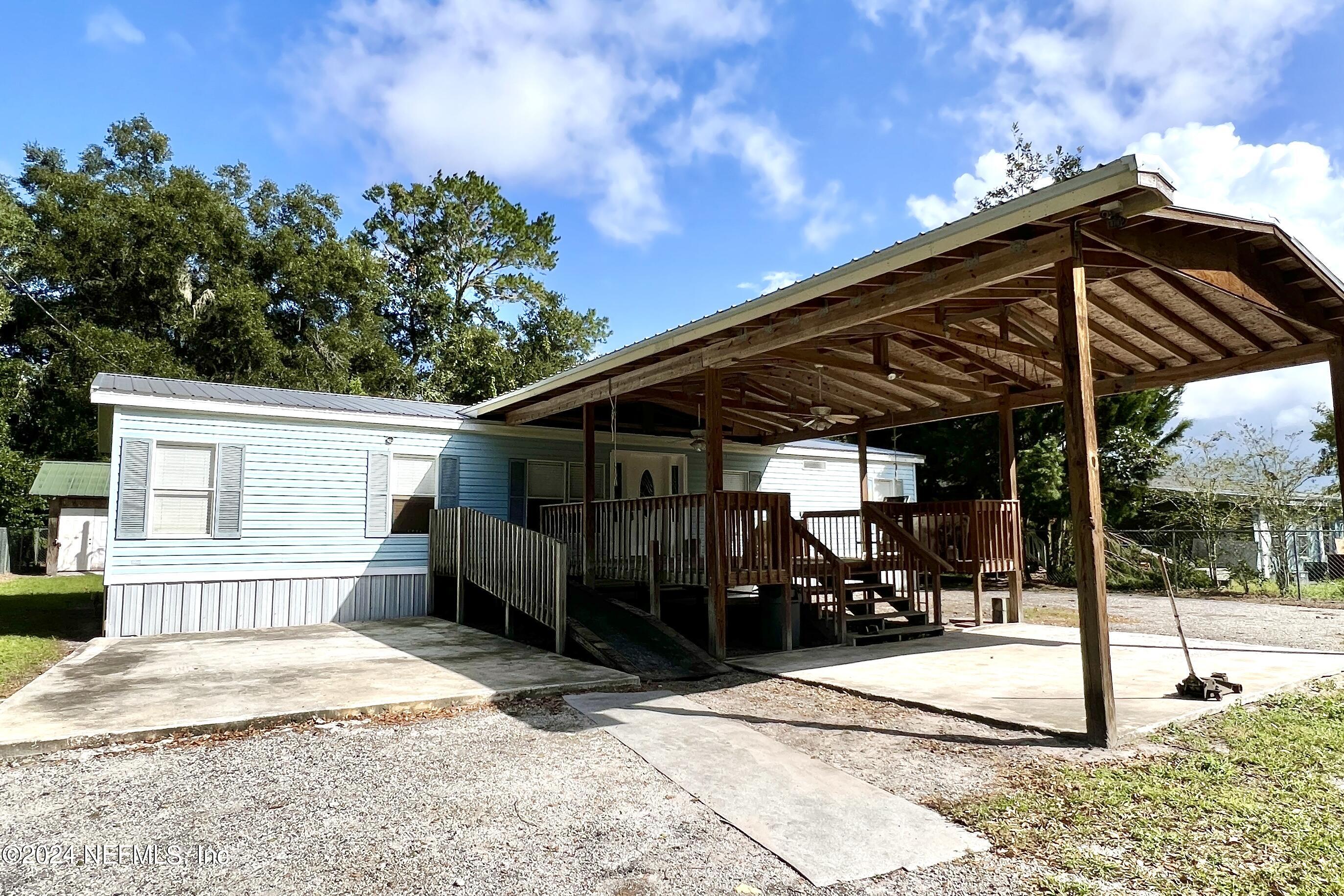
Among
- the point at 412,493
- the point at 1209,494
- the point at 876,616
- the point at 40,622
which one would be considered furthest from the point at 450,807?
the point at 1209,494

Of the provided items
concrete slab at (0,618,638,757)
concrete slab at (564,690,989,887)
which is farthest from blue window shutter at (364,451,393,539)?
concrete slab at (564,690,989,887)

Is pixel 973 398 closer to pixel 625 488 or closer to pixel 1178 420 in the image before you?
pixel 625 488

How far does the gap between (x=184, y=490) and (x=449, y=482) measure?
345cm

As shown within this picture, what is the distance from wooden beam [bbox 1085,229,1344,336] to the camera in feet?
17.3

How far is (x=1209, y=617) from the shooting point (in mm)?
11703

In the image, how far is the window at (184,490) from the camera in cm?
985

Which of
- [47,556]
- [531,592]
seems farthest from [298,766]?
[47,556]

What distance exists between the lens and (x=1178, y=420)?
20641 mm

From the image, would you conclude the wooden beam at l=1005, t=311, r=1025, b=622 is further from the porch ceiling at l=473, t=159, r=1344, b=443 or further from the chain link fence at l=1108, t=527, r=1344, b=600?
the chain link fence at l=1108, t=527, r=1344, b=600

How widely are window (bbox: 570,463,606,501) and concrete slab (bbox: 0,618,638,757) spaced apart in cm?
390

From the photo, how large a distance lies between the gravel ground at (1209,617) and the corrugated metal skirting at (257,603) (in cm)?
845

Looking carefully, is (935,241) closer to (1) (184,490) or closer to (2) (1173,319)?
(2) (1173,319)

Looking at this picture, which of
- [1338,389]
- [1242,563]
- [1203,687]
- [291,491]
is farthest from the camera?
[1242,563]

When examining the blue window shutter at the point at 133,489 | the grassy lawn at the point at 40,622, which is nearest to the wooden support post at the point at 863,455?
the blue window shutter at the point at 133,489
